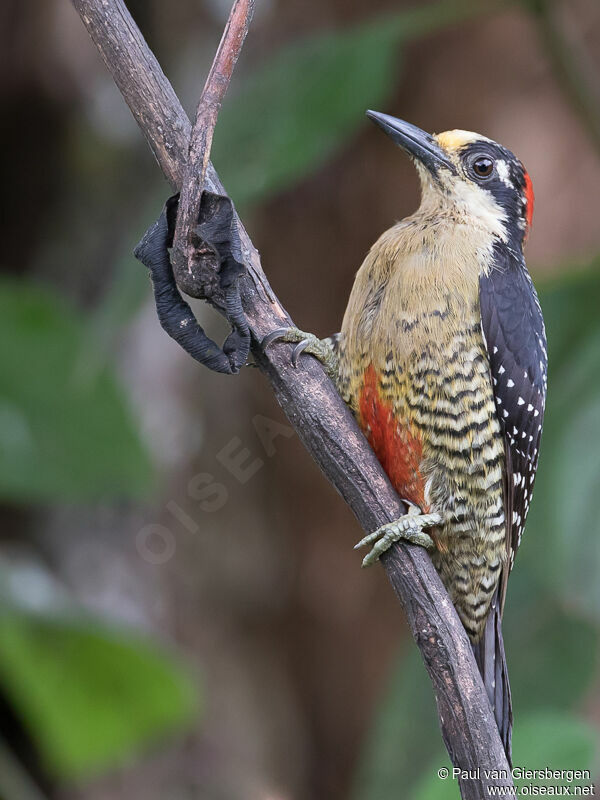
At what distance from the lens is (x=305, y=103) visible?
2.45m

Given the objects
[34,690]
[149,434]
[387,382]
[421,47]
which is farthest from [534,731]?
[421,47]

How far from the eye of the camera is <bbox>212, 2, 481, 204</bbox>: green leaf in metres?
2.37

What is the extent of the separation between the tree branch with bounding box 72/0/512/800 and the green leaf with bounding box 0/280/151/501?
124 cm

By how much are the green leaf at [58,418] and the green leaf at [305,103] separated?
695 millimetres

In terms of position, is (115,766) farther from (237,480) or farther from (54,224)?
(54,224)

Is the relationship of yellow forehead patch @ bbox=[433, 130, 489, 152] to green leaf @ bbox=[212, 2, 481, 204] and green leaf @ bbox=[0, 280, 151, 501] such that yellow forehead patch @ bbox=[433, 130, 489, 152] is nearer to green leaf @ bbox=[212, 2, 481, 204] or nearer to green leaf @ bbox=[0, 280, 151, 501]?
green leaf @ bbox=[212, 2, 481, 204]

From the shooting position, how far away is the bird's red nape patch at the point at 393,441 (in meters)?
2.08

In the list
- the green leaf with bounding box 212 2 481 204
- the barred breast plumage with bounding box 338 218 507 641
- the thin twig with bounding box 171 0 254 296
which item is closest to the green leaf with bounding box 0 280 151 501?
the green leaf with bounding box 212 2 481 204

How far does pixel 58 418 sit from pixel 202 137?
5.34ft

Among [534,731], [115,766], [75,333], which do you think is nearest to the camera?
[534,731]

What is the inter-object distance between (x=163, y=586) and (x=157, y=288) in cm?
267

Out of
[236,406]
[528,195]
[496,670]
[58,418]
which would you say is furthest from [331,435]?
[236,406]

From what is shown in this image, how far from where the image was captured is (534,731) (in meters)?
1.94

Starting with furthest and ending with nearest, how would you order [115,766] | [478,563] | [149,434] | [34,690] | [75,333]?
[149,434], [115,766], [34,690], [75,333], [478,563]
